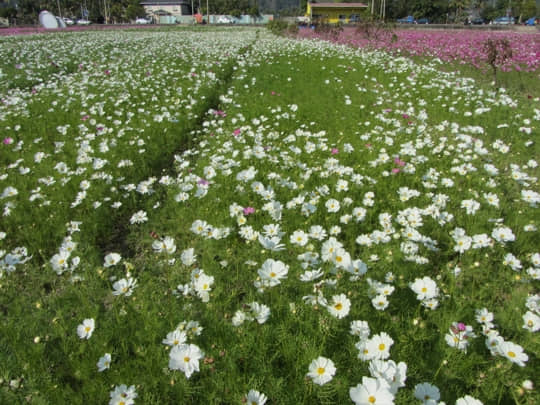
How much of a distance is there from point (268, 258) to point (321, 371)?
108 centimetres

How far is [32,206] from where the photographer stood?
322 centimetres

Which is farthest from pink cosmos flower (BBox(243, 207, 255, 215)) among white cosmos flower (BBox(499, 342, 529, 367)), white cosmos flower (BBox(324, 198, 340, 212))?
white cosmos flower (BBox(499, 342, 529, 367))

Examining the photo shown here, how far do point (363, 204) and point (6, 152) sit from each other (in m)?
4.54

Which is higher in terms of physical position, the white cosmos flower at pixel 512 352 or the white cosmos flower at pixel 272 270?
the white cosmos flower at pixel 272 270

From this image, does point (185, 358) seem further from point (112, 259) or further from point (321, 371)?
point (112, 259)

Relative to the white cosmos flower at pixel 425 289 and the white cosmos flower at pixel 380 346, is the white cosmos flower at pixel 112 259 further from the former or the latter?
the white cosmos flower at pixel 425 289

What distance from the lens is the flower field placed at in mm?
1599

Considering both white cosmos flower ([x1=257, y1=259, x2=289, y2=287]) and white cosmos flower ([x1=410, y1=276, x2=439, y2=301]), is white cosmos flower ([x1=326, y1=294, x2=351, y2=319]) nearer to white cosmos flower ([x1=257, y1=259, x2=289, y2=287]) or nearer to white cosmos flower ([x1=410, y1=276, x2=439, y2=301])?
white cosmos flower ([x1=257, y1=259, x2=289, y2=287])

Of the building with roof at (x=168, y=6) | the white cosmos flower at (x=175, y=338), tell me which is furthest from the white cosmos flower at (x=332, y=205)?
the building with roof at (x=168, y=6)

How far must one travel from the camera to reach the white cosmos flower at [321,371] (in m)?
1.38

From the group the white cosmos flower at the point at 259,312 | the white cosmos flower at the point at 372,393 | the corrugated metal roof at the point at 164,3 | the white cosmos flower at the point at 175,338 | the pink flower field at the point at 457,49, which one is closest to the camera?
the white cosmos flower at the point at 372,393

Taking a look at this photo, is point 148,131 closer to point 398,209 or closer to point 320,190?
point 320,190

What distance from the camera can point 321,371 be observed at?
1430mm

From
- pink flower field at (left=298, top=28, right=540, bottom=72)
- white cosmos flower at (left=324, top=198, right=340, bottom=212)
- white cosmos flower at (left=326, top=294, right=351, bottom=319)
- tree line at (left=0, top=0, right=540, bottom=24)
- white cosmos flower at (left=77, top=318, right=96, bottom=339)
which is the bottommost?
white cosmos flower at (left=77, top=318, right=96, bottom=339)
